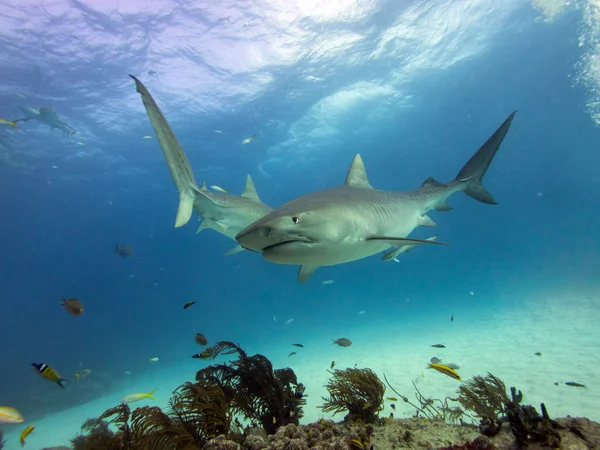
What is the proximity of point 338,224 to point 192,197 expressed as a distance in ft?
8.28

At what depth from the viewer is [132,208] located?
171ft

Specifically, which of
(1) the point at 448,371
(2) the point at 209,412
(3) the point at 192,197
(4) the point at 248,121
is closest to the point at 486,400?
(1) the point at 448,371

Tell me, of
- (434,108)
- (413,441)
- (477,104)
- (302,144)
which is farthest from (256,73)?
(477,104)

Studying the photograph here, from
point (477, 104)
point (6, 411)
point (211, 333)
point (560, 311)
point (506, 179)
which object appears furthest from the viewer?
point (506, 179)

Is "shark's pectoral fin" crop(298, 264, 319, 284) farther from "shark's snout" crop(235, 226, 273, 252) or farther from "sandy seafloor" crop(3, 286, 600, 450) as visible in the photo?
"sandy seafloor" crop(3, 286, 600, 450)

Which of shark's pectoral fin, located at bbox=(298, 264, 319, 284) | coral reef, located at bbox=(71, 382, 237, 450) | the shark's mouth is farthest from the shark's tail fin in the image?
coral reef, located at bbox=(71, 382, 237, 450)

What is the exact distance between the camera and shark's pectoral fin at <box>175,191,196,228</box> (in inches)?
169

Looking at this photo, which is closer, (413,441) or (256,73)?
(413,441)

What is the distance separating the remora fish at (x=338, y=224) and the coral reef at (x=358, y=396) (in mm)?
1506

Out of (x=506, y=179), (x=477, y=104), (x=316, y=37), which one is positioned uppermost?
(x=506, y=179)

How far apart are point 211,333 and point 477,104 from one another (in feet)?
170

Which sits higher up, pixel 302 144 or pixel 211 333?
pixel 302 144

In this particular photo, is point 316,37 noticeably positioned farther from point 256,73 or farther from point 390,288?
point 390,288

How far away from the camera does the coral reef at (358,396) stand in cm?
401
